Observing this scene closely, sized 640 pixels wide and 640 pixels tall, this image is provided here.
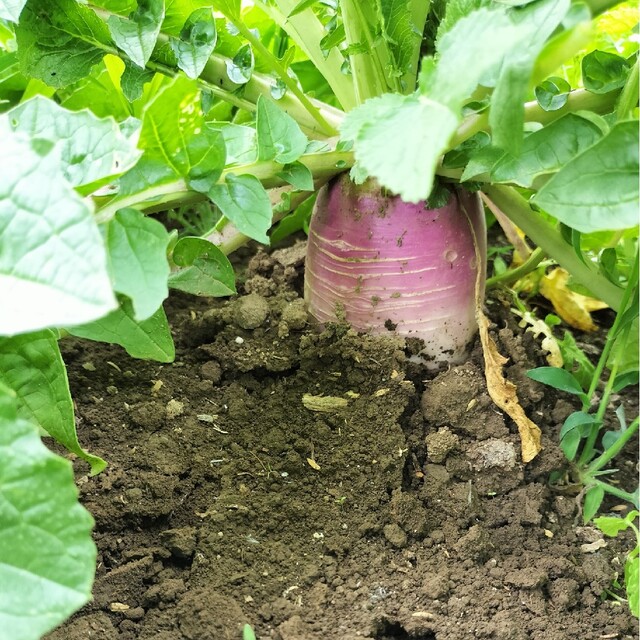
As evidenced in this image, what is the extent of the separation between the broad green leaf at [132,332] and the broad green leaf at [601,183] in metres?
0.42

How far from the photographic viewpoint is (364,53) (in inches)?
40.4

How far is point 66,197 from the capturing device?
56 cm

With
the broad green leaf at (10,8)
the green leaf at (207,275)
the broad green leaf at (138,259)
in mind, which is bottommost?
the green leaf at (207,275)

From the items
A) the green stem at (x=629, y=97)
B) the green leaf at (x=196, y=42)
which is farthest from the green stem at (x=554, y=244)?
the green leaf at (x=196, y=42)

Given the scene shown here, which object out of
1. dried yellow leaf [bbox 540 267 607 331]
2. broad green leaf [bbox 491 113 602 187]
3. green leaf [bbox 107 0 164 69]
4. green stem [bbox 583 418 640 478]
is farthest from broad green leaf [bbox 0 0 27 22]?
dried yellow leaf [bbox 540 267 607 331]

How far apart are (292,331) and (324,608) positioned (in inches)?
17.3

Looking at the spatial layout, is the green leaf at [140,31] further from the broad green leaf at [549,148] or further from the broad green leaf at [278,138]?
the broad green leaf at [549,148]

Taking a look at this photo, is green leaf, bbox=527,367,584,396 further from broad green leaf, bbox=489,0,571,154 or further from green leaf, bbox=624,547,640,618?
broad green leaf, bbox=489,0,571,154

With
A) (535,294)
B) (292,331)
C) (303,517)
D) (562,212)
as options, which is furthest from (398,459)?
(535,294)

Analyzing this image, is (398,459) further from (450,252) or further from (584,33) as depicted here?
(584,33)

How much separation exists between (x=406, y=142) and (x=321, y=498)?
1.86 ft

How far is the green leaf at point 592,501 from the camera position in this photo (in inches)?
38.6

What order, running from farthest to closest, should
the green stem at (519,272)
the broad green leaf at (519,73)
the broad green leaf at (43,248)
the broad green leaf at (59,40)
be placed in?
the green stem at (519,272)
the broad green leaf at (59,40)
the broad green leaf at (519,73)
the broad green leaf at (43,248)

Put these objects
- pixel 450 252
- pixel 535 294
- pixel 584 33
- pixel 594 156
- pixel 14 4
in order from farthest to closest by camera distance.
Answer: pixel 535 294
pixel 450 252
pixel 14 4
pixel 594 156
pixel 584 33
